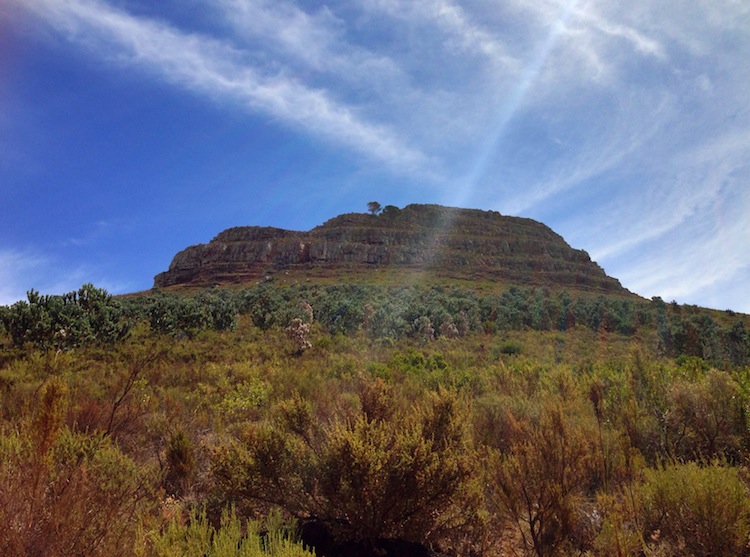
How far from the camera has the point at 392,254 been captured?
280ft

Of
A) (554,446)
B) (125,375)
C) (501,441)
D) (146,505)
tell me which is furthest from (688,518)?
(125,375)

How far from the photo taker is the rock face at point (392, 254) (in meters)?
79.1

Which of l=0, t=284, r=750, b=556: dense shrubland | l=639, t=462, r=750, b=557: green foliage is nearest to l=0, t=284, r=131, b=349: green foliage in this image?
l=0, t=284, r=750, b=556: dense shrubland

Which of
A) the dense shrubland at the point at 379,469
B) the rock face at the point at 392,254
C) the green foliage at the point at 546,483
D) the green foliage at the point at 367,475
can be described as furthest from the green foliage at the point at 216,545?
the rock face at the point at 392,254

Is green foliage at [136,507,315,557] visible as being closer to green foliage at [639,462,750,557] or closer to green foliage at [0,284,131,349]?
green foliage at [639,462,750,557]

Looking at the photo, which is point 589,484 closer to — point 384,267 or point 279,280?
point 279,280

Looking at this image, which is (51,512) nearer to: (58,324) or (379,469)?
(379,469)

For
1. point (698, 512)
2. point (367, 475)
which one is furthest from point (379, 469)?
point (698, 512)

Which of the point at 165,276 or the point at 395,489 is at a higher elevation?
the point at 165,276

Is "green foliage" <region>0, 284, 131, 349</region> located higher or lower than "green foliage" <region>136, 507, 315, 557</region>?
higher

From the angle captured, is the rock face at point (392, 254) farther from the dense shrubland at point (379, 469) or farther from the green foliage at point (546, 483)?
the green foliage at point (546, 483)

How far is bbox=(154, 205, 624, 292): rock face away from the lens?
7906 cm

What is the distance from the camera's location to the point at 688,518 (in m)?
4.07

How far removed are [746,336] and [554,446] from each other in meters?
40.7
